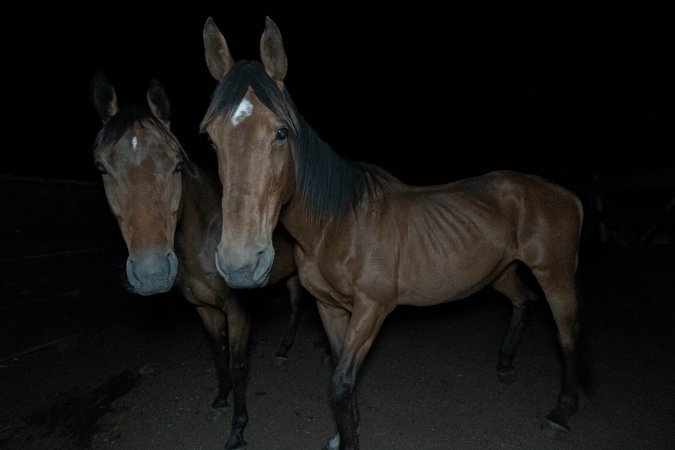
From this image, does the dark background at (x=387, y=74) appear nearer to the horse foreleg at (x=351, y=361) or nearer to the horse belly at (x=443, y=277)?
the horse foreleg at (x=351, y=361)

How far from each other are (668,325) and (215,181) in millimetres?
5117

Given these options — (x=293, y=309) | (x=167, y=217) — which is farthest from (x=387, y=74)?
(x=167, y=217)

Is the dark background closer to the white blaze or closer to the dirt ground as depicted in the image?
the dirt ground

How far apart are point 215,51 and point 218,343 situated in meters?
2.18

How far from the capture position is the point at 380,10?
7.96 meters

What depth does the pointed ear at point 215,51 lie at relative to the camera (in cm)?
179

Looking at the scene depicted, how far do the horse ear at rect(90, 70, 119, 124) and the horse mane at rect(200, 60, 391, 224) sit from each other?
126 cm

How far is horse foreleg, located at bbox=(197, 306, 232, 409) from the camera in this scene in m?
2.78

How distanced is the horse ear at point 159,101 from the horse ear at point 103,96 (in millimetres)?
275

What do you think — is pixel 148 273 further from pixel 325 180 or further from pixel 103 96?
pixel 103 96

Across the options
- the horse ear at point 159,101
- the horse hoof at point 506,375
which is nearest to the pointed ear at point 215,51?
the horse ear at point 159,101

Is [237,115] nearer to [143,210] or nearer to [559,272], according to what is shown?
[143,210]

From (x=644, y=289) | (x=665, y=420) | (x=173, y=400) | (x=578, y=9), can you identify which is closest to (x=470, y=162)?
(x=578, y=9)

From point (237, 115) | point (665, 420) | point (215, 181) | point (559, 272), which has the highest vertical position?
point (237, 115)
